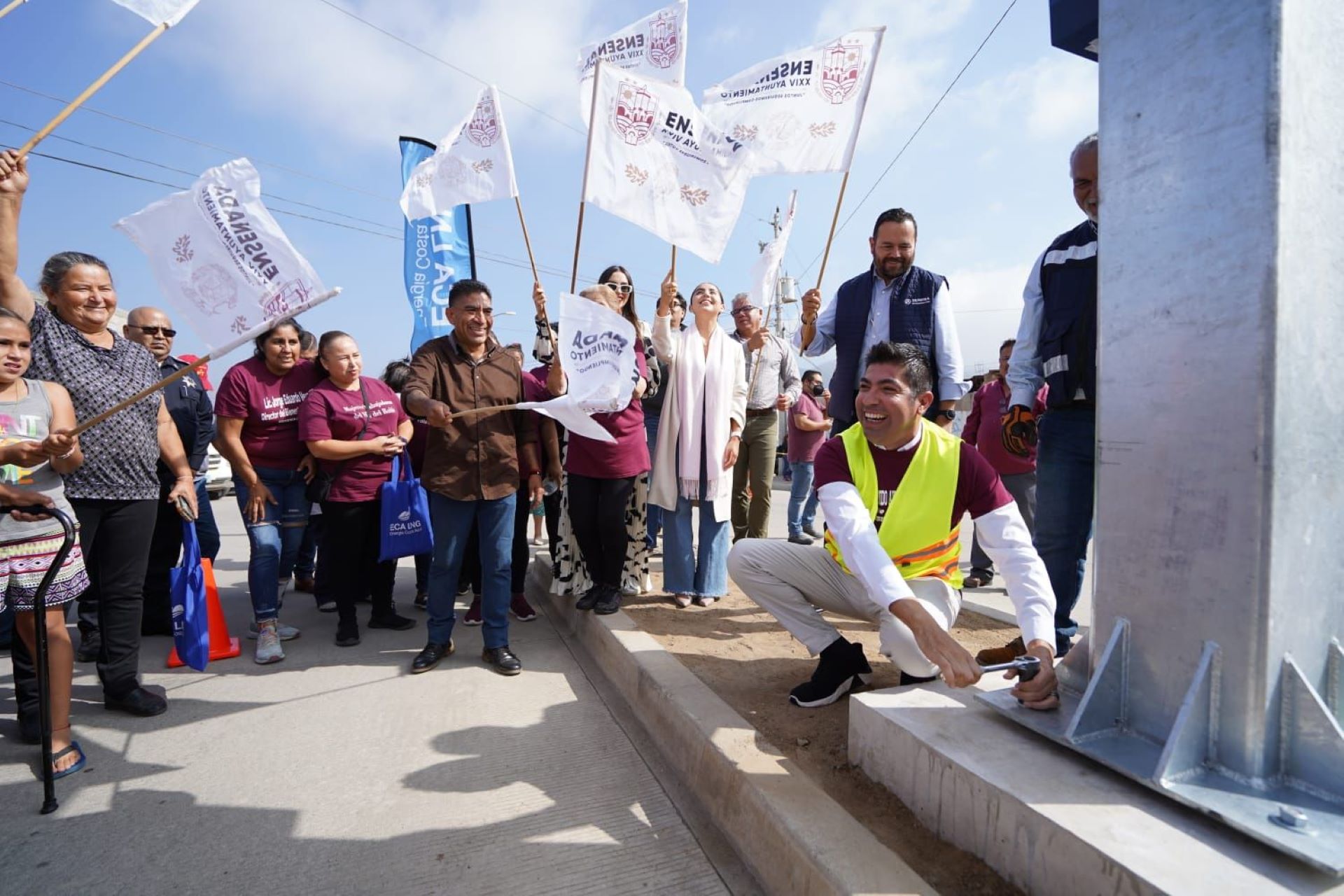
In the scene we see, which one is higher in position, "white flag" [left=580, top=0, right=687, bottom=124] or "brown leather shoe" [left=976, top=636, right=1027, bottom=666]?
"white flag" [left=580, top=0, right=687, bottom=124]

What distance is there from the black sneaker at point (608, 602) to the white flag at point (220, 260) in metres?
2.22

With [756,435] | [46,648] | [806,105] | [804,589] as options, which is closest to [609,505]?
[804,589]

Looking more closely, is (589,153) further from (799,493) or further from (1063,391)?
(799,493)

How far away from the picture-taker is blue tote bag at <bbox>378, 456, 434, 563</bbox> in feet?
13.1

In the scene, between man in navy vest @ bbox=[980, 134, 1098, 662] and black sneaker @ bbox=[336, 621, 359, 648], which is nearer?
man in navy vest @ bbox=[980, 134, 1098, 662]

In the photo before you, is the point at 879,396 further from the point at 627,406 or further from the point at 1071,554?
the point at 627,406

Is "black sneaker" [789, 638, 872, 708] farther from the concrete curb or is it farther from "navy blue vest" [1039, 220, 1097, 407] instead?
"navy blue vest" [1039, 220, 1097, 407]

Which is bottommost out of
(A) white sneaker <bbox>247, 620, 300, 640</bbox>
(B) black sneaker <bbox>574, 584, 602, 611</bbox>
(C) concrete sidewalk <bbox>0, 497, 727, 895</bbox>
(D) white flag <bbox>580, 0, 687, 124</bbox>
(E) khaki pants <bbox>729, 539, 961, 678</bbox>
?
(C) concrete sidewalk <bbox>0, 497, 727, 895</bbox>

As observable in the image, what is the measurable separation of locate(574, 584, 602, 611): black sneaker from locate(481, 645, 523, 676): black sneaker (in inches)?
22.2

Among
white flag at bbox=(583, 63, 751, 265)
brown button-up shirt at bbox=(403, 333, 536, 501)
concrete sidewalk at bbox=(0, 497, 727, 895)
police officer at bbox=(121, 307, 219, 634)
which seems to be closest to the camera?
concrete sidewalk at bbox=(0, 497, 727, 895)

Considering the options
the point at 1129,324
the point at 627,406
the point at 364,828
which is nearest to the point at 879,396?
the point at 1129,324

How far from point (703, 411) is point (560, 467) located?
95cm

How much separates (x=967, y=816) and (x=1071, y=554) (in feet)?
4.85

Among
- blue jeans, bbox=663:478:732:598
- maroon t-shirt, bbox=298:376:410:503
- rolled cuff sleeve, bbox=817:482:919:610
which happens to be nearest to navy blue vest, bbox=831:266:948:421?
blue jeans, bbox=663:478:732:598
